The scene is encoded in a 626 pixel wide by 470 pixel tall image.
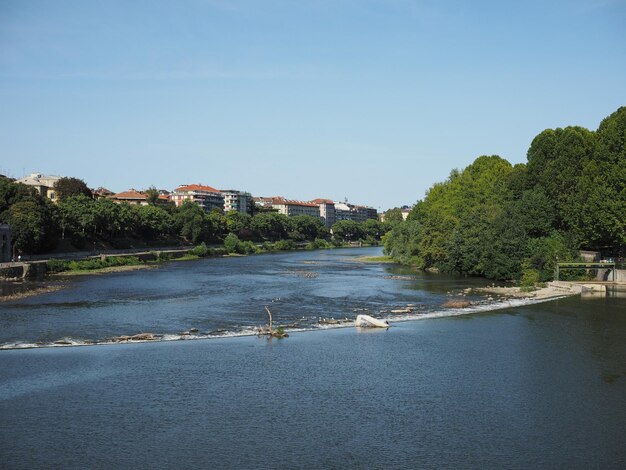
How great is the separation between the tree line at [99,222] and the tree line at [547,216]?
172 feet

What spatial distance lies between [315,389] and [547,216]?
51506mm

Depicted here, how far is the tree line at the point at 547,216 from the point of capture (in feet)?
203

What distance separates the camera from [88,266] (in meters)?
82.4

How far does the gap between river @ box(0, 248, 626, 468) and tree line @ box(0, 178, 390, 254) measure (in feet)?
119

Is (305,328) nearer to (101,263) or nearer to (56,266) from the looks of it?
(56,266)

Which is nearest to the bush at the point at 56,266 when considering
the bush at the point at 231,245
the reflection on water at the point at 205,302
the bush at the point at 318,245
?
the reflection on water at the point at 205,302

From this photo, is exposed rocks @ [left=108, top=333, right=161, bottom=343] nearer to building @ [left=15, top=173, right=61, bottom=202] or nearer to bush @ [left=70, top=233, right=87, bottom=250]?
bush @ [left=70, top=233, right=87, bottom=250]

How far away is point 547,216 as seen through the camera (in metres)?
69.9

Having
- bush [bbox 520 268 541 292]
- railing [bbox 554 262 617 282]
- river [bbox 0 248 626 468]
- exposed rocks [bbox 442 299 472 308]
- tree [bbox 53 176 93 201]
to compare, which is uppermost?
tree [bbox 53 176 93 201]

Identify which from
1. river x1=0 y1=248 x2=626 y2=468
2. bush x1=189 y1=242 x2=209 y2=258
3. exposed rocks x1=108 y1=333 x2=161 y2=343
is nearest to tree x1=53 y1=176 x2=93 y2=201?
bush x1=189 y1=242 x2=209 y2=258

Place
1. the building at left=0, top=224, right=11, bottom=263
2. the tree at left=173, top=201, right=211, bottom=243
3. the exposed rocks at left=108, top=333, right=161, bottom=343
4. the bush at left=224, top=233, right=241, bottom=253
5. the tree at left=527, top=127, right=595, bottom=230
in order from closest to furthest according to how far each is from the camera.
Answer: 1. the exposed rocks at left=108, top=333, right=161, bottom=343
2. the tree at left=527, top=127, right=595, bottom=230
3. the building at left=0, top=224, right=11, bottom=263
4. the bush at left=224, top=233, right=241, bottom=253
5. the tree at left=173, top=201, right=211, bottom=243

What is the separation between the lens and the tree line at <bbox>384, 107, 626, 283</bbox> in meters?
→ 61.8

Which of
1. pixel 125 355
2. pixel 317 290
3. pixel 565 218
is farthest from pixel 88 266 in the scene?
pixel 565 218

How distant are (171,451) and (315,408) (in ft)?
20.2
